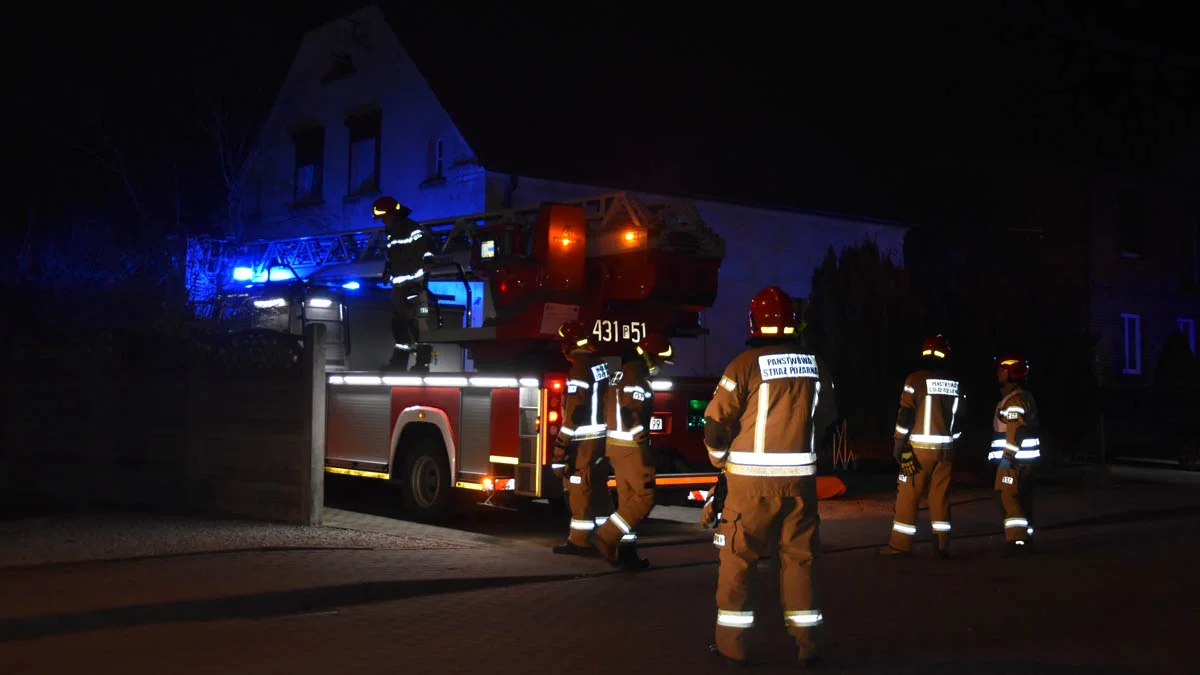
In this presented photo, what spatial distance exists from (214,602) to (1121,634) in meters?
5.59

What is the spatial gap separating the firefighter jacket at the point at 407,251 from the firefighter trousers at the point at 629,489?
4845 millimetres

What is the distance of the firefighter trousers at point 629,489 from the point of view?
9.66 metres

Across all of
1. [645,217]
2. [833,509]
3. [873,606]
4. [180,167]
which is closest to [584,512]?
[873,606]

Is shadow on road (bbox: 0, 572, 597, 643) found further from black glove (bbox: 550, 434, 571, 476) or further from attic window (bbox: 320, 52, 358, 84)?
attic window (bbox: 320, 52, 358, 84)

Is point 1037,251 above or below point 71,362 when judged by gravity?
above

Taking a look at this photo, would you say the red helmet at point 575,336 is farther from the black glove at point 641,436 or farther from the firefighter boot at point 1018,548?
the firefighter boot at point 1018,548

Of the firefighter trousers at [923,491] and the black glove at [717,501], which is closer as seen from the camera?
the black glove at [717,501]

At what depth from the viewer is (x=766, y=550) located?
655 cm

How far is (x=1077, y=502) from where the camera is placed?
15.9 m

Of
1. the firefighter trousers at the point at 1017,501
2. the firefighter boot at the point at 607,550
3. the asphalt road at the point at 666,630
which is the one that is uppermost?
the firefighter trousers at the point at 1017,501

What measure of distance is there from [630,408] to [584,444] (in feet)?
2.26

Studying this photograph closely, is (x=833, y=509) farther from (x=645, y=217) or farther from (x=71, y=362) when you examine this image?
(x=71, y=362)

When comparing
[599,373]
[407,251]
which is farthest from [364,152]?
[599,373]

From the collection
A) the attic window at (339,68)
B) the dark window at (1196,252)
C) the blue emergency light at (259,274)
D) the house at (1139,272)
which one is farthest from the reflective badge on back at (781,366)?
the dark window at (1196,252)
